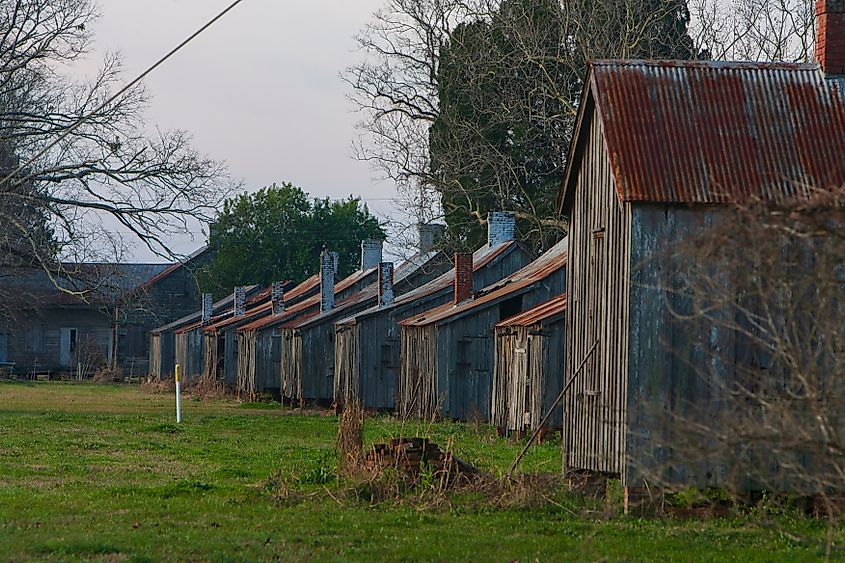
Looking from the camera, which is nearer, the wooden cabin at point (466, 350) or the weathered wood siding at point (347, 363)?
the wooden cabin at point (466, 350)

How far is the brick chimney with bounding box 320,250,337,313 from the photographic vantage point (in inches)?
1768

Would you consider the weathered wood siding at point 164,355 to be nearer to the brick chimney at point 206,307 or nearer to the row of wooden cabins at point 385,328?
the brick chimney at point 206,307

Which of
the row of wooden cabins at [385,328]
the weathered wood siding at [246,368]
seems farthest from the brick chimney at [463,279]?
the weathered wood siding at [246,368]

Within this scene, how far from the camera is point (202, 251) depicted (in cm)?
7594

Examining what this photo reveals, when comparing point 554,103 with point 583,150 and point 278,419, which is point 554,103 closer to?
point 278,419

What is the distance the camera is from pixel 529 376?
2809cm

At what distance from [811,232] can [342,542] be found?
7.23 metres

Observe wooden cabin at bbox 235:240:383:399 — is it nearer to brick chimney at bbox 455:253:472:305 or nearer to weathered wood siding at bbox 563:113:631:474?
brick chimney at bbox 455:253:472:305

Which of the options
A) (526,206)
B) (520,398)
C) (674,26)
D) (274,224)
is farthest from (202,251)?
(520,398)

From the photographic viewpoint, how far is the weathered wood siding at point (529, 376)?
27.4 metres

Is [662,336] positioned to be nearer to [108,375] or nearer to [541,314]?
[541,314]

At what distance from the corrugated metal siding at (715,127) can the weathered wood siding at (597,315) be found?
1.95 ft

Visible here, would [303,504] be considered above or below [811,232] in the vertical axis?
below

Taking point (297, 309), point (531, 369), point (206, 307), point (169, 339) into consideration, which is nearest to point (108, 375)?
point (169, 339)
